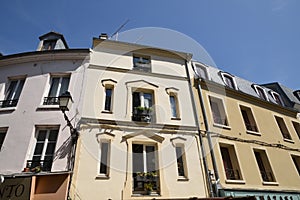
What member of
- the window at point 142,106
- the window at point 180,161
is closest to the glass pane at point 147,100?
the window at point 142,106

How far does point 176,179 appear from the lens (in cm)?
698

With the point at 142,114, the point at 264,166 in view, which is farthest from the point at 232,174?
the point at 142,114

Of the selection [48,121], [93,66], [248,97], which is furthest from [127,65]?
[248,97]

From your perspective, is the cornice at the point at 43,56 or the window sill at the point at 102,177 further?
the cornice at the point at 43,56

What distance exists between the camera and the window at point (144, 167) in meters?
6.64

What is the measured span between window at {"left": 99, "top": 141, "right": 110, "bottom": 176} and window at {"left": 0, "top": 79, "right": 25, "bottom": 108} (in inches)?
157

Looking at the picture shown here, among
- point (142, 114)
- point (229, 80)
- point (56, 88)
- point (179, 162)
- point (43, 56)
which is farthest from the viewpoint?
point (229, 80)

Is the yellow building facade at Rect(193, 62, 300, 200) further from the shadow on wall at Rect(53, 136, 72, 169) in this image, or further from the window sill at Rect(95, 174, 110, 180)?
the shadow on wall at Rect(53, 136, 72, 169)

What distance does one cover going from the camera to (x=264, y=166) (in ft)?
30.7

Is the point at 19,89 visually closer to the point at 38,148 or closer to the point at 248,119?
the point at 38,148

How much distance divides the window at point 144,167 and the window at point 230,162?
3.31 meters

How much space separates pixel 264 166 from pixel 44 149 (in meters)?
9.73

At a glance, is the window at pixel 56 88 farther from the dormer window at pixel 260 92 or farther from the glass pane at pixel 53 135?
the dormer window at pixel 260 92

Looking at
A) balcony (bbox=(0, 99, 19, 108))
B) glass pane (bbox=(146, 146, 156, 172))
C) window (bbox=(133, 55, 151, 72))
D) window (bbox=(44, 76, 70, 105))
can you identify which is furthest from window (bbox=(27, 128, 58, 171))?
window (bbox=(133, 55, 151, 72))
